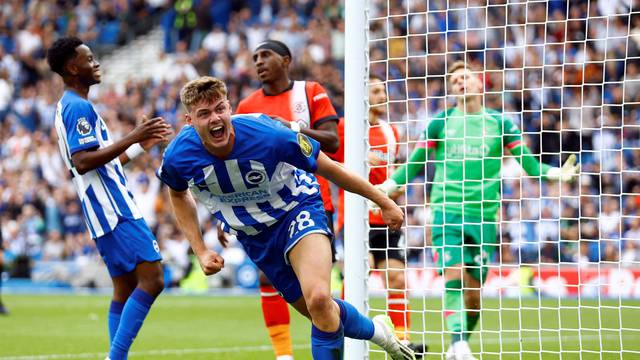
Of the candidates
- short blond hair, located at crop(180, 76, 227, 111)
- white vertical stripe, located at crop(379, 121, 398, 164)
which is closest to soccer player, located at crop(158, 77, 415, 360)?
short blond hair, located at crop(180, 76, 227, 111)

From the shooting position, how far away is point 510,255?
59.3 feet

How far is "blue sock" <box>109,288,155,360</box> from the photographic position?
21.6ft

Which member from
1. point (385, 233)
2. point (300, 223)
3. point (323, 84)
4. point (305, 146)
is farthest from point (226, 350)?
point (323, 84)

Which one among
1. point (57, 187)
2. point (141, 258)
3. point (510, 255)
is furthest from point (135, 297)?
point (57, 187)

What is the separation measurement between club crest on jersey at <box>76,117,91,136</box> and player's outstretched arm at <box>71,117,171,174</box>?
14 cm

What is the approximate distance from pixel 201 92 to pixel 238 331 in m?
6.61

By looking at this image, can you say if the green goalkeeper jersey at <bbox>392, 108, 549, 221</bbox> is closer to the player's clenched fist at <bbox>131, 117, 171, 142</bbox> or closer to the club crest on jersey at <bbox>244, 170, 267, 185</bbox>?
the player's clenched fist at <bbox>131, 117, 171, 142</bbox>

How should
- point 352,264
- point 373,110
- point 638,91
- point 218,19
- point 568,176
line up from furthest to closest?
point 218,19
point 638,91
point 373,110
point 568,176
point 352,264

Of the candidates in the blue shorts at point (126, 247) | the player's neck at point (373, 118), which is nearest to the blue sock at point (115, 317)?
the blue shorts at point (126, 247)

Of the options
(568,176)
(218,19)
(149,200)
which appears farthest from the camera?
(218,19)

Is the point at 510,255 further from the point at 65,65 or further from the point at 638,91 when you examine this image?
the point at 65,65

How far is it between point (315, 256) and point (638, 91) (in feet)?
42.1

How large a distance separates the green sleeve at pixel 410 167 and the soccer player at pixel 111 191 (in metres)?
2.17

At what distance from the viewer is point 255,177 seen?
5.72m
